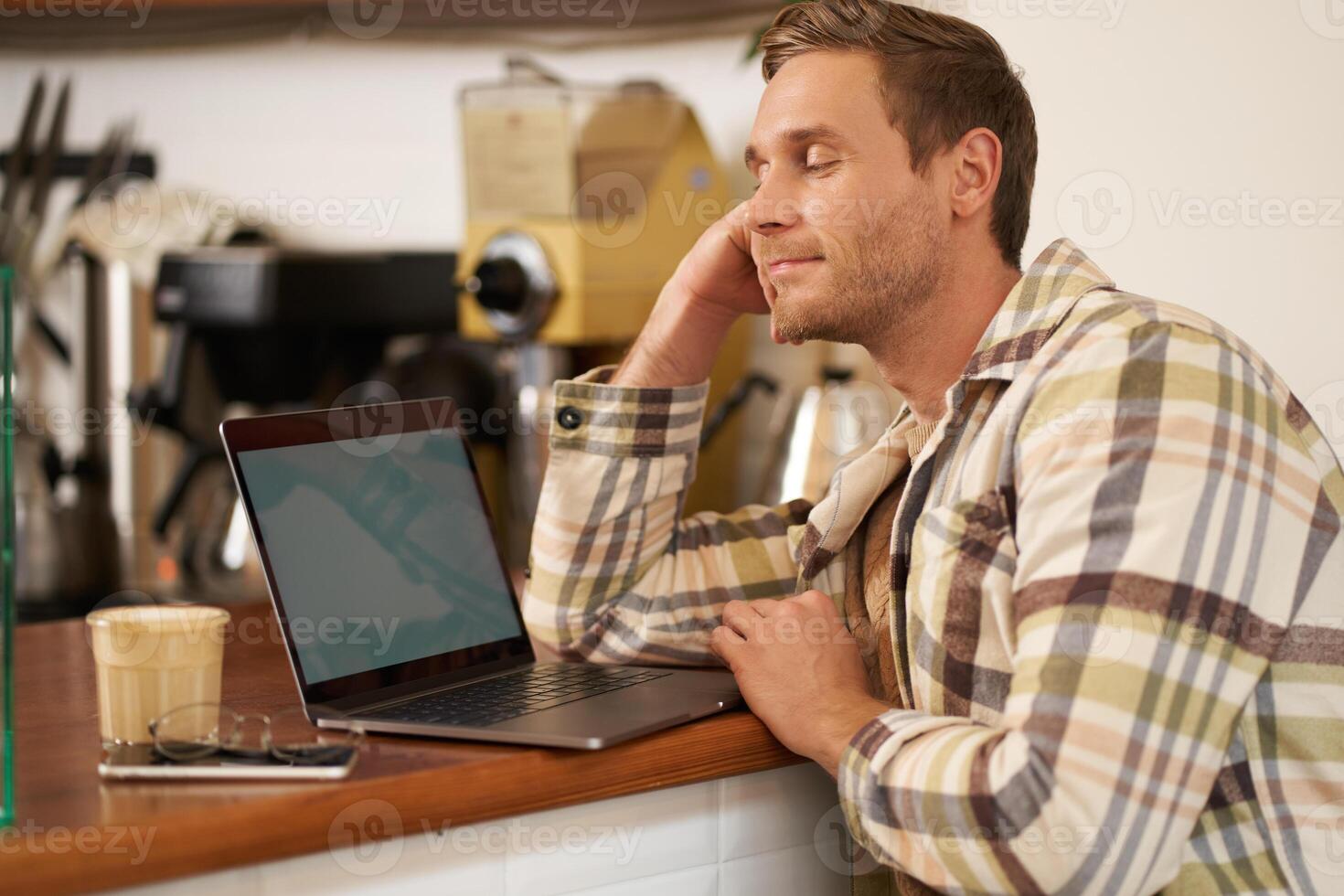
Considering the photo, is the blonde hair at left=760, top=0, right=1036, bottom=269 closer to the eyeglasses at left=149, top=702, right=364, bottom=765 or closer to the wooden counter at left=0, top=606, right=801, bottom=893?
the wooden counter at left=0, top=606, right=801, bottom=893

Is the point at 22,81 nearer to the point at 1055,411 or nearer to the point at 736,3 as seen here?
the point at 736,3

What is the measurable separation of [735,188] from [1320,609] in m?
1.64

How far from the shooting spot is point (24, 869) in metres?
0.64

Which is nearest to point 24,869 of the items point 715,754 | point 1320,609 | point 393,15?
point 715,754

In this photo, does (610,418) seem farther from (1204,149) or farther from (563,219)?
(563,219)

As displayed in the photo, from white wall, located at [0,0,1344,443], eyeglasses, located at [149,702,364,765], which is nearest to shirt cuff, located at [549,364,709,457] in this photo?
eyeglasses, located at [149,702,364,765]

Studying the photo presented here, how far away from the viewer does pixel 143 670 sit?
2.62ft

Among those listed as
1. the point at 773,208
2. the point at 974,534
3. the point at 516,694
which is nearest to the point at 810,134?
the point at 773,208

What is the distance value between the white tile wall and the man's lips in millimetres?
353

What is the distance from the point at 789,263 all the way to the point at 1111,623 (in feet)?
1.34

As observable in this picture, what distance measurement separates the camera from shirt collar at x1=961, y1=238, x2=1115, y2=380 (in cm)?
92

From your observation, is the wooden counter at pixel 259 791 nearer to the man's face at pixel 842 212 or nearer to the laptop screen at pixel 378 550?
the laptop screen at pixel 378 550

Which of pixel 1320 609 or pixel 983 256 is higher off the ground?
pixel 983 256

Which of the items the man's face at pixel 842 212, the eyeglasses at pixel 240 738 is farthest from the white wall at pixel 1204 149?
the eyeglasses at pixel 240 738
